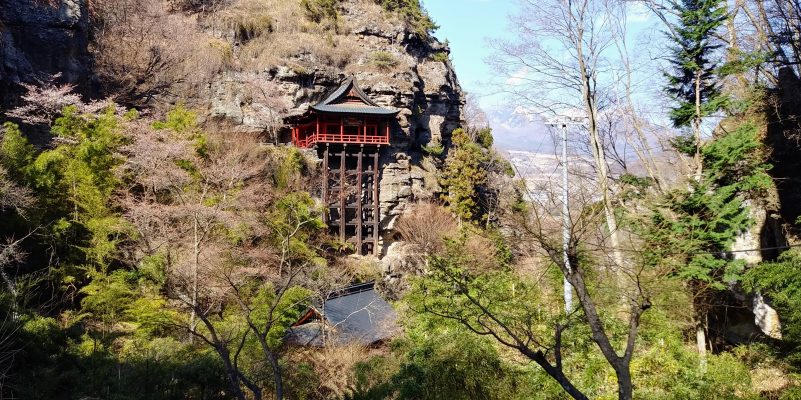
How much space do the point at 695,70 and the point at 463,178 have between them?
1176 cm

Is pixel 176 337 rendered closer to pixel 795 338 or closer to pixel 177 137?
pixel 177 137

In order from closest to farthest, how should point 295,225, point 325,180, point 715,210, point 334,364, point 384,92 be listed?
point 715,210, point 334,364, point 295,225, point 325,180, point 384,92

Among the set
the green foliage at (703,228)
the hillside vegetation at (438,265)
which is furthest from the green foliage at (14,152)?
the green foliage at (703,228)

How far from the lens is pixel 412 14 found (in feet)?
85.8

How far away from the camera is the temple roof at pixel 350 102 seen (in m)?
19.2

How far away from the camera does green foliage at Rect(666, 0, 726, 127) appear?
30.3 feet

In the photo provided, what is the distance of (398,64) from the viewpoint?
22469 mm

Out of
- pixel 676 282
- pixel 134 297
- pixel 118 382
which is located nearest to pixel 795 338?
pixel 676 282

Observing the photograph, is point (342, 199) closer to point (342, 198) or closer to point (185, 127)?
point (342, 198)

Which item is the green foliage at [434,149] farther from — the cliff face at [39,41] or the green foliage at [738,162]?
the green foliage at [738,162]

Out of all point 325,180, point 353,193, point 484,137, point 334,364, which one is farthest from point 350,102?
point 334,364

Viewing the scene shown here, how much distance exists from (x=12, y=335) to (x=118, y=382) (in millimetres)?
1678

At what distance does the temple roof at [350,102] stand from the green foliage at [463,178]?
3531mm

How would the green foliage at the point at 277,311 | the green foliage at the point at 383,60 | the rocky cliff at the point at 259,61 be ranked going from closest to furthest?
1. the green foliage at the point at 277,311
2. the rocky cliff at the point at 259,61
3. the green foliage at the point at 383,60
